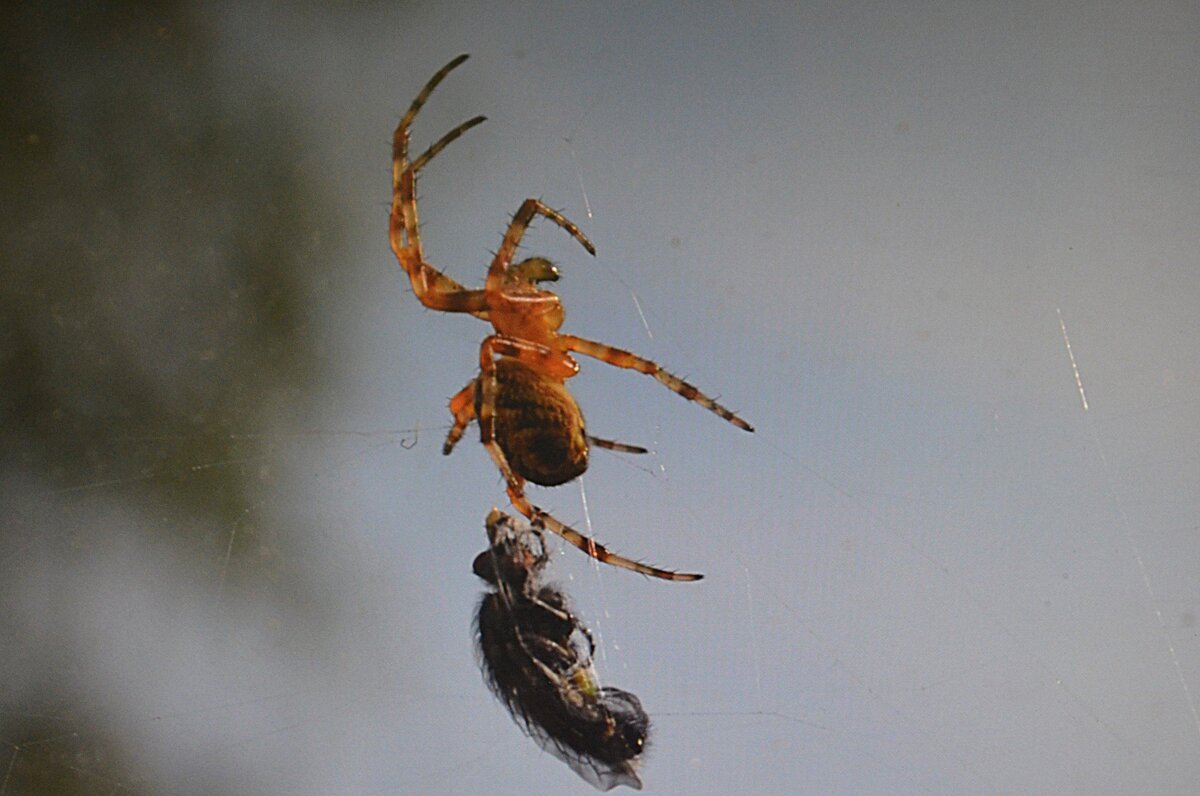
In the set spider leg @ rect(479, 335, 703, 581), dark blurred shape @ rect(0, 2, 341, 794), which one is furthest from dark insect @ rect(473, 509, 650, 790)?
dark blurred shape @ rect(0, 2, 341, 794)

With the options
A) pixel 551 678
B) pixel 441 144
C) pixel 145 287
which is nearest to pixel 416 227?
pixel 441 144

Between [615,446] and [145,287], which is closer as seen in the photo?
[615,446]

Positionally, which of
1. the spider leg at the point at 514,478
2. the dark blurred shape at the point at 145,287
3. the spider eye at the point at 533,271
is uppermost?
the spider eye at the point at 533,271

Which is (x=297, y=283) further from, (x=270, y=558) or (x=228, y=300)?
(x=270, y=558)

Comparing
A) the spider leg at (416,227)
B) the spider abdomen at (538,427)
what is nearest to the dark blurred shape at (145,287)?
the spider leg at (416,227)

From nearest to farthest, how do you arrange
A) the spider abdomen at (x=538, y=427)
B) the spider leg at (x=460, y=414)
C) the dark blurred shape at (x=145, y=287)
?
1. the spider abdomen at (x=538, y=427)
2. the spider leg at (x=460, y=414)
3. the dark blurred shape at (x=145, y=287)

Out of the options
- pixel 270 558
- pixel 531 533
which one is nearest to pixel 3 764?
pixel 270 558

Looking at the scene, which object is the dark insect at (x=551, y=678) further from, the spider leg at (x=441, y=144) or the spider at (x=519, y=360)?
the spider leg at (x=441, y=144)

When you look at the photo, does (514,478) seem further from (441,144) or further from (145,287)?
(145,287)
